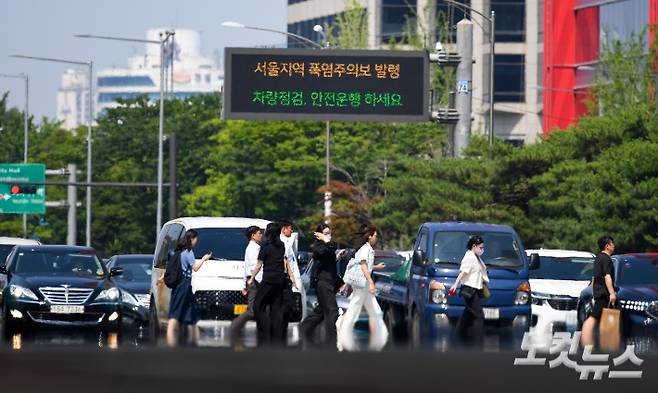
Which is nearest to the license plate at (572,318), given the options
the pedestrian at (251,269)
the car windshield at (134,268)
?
the pedestrian at (251,269)

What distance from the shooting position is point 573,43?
7988cm

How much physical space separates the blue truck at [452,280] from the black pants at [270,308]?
2.79 m

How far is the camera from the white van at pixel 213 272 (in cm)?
2183

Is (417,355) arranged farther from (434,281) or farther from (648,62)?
(648,62)

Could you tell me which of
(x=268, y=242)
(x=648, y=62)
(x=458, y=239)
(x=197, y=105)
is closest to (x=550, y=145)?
(x=648, y=62)

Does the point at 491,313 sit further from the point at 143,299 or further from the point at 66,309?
the point at 143,299

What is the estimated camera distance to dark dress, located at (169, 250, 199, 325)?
20.8 metres

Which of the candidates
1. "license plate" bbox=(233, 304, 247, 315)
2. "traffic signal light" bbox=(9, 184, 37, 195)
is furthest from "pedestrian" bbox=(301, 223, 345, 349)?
"traffic signal light" bbox=(9, 184, 37, 195)

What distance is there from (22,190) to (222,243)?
56.0 m

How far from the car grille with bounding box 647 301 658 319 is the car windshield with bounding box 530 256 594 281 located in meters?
4.63

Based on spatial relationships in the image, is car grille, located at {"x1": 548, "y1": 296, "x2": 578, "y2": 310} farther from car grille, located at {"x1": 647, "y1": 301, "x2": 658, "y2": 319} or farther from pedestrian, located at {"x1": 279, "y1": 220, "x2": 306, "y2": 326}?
pedestrian, located at {"x1": 279, "y1": 220, "x2": 306, "y2": 326}

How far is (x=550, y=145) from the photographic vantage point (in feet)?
158

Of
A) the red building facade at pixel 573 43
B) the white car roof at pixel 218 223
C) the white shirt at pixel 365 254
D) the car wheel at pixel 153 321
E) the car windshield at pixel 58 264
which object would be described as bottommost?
the car wheel at pixel 153 321

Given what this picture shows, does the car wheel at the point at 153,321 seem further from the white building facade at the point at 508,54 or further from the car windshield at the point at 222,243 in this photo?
the white building facade at the point at 508,54
